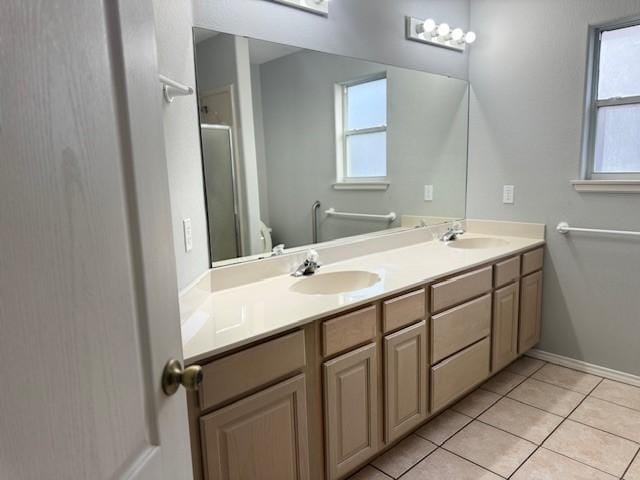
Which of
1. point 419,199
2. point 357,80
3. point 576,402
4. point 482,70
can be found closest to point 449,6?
point 482,70

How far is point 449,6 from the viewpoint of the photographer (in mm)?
2768

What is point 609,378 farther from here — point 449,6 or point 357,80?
point 449,6

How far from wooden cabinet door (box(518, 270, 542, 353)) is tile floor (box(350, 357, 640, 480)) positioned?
0.24 meters

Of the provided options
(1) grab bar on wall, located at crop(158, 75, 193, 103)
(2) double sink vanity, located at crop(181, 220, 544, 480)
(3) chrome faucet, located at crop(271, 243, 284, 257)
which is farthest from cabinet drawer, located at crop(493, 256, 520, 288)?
(1) grab bar on wall, located at crop(158, 75, 193, 103)

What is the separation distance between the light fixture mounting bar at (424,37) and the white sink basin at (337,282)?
4.96ft

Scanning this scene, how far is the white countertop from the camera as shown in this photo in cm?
125

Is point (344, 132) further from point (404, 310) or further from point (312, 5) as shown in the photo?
point (404, 310)

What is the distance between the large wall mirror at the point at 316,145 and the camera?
1803mm

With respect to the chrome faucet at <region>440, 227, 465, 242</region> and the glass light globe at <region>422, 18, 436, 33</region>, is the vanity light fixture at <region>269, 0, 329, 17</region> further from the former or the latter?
the chrome faucet at <region>440, 227, 465, 242</region>

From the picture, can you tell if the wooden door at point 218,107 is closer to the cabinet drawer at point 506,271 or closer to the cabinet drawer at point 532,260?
the cabinet drawer at point 506,271

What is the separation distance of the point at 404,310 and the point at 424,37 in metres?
1.78

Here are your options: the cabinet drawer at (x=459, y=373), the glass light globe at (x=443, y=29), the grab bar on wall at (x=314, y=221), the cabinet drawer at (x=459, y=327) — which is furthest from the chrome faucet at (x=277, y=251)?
the glass light globe at (x=443, y=29)

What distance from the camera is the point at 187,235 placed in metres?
1.54

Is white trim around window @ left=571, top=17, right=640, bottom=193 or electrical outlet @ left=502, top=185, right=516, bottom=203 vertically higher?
white trim around window @ left=571, top=17, right=640, bottom=193
